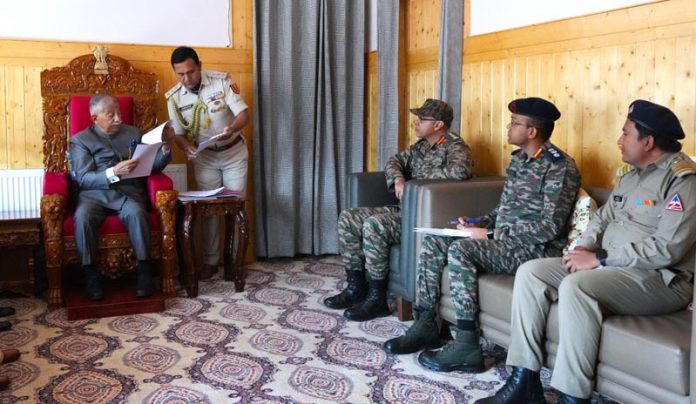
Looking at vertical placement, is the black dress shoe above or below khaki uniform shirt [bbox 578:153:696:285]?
below

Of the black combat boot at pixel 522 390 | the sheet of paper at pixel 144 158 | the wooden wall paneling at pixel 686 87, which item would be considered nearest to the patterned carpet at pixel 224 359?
the black combat boot at pixel 522 390

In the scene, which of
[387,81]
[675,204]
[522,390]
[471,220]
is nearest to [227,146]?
[387,81]

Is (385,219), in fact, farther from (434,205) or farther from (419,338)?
(419,338)

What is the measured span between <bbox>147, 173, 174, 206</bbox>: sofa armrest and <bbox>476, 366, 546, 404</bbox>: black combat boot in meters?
2.30

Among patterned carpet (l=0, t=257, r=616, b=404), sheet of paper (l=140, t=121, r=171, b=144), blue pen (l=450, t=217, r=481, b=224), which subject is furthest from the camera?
sheet of paper (l=140, t=121, r=171, b=144)

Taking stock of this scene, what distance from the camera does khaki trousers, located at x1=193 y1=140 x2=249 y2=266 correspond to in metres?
4.59

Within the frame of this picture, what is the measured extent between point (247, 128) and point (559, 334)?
10.8 ft

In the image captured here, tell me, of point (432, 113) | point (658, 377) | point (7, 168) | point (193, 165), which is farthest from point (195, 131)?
point (658, 377)

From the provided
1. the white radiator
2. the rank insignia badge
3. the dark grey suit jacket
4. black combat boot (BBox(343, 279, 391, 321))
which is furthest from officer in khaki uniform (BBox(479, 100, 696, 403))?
the white radiator

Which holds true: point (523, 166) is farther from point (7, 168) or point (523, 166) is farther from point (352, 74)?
point (7, 168)

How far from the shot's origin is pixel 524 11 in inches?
146

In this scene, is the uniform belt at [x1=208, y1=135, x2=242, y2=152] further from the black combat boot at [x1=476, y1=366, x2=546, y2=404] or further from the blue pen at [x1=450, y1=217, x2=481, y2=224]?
the black combat boot at [x1=476, y1=366, x2=546, y2=404]

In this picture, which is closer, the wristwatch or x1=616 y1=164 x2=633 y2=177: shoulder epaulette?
the wristwatch

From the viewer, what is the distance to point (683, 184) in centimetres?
231
